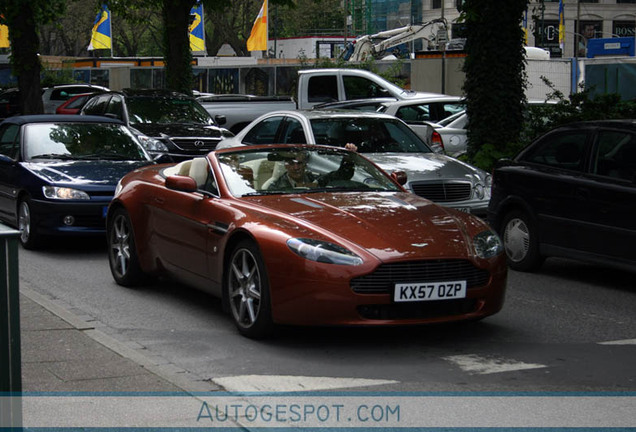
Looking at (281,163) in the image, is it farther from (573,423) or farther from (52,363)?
(573,423)

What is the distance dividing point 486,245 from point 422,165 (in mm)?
5071

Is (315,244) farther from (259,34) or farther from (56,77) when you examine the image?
(259,34)

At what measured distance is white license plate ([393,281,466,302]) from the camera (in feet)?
23.2

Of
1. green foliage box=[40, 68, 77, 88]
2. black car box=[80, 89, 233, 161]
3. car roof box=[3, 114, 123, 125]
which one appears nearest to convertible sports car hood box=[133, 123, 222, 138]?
black car box=[80, 89, 233, 161]

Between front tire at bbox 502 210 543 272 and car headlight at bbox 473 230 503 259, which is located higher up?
car headlight at bbox 473 230 503 259

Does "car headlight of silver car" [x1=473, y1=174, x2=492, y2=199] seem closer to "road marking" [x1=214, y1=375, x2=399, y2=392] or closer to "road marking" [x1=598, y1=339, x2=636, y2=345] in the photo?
"road marking" [x1=598, y1=339, x2=636, y2=345]

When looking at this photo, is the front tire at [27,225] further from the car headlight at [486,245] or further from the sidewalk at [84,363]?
the car headlight at [486,245]

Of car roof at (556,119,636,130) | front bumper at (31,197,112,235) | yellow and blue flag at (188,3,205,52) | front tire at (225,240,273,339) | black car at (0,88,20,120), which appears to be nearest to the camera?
front tire at (225,240,273,339)

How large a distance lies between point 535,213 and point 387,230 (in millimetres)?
3749

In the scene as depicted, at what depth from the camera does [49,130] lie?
1334cm

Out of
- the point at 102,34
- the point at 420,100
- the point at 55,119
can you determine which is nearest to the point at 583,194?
the point at 55,119

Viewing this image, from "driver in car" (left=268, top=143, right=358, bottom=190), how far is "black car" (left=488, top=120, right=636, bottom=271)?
99.8 inches

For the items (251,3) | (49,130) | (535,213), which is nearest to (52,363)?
(535,213)

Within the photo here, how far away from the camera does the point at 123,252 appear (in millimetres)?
9828
